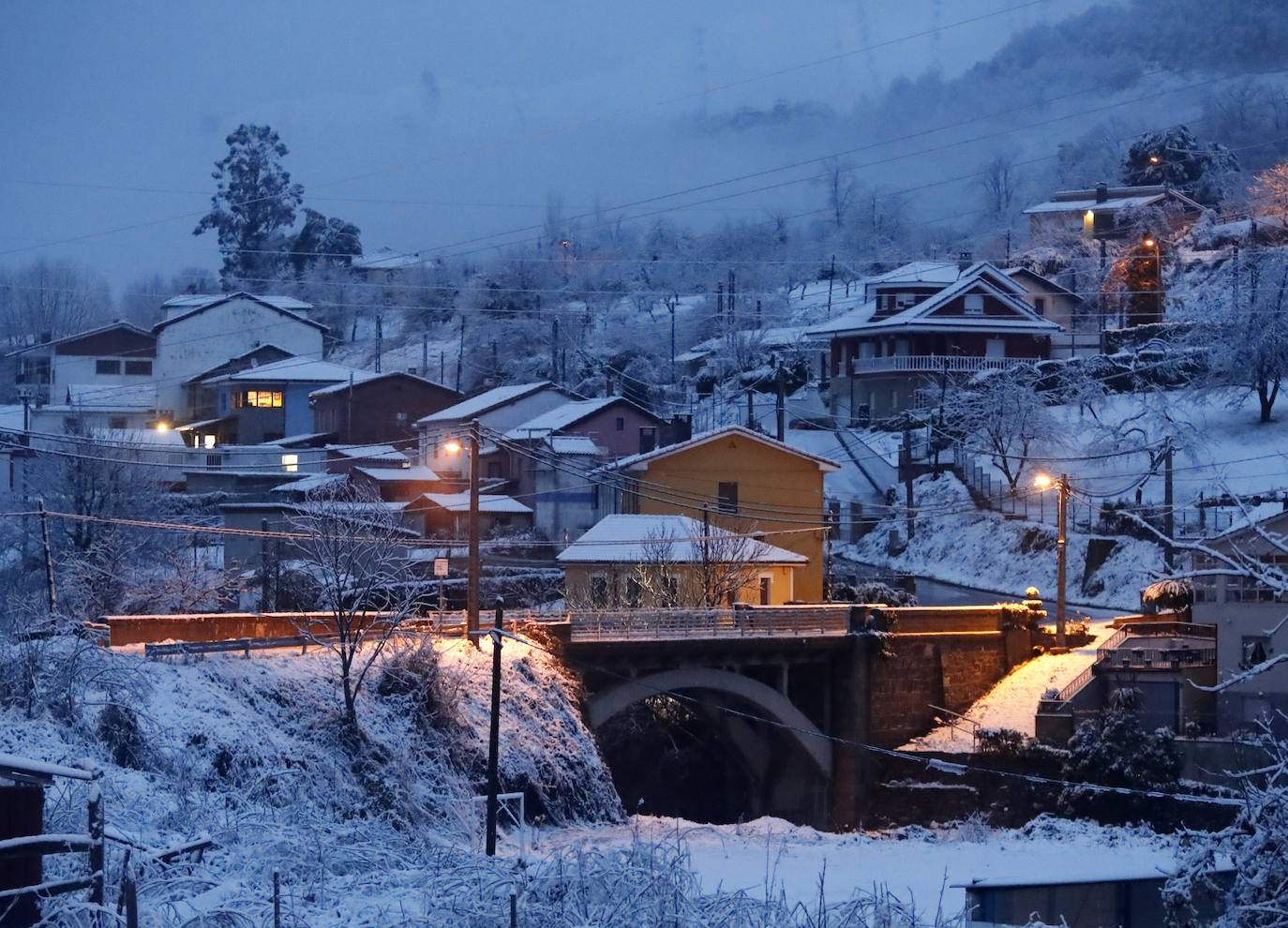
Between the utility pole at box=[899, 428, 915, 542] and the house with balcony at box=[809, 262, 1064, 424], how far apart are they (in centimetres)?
545

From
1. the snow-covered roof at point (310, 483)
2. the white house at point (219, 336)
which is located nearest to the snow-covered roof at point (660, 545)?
the snow-covered roof at point (310, 483)

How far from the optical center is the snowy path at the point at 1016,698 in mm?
32625

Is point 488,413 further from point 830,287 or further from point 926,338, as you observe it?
point 830,287

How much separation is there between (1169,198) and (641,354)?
29.1 meters

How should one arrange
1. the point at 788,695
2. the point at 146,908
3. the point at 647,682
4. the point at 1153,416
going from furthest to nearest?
the point at 1153,416, the point at 788,695, the point at 647,682, the point at 146,908

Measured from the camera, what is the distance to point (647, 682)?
31719 millimetres

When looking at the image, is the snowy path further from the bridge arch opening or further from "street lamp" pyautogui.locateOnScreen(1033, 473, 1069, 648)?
the bridge arch opening

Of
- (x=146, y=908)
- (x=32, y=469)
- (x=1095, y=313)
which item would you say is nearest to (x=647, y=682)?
(x=146, y=908)

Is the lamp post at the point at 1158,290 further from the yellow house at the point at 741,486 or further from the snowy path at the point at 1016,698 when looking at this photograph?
the snowy path at the point at 1016,698

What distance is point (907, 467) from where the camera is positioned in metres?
48.0

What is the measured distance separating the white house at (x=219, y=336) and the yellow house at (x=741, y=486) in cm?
2882

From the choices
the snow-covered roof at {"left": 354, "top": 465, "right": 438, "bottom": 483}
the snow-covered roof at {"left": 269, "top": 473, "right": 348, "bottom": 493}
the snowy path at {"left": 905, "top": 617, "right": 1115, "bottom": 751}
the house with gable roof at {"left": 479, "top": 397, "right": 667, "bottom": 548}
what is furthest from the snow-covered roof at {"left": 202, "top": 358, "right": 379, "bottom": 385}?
the snowy path at {"left": 905, "top": 617, "right": 1115, "bottom": 751}

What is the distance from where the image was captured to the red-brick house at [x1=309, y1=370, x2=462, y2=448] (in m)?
57.9

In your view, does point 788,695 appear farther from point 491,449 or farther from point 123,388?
point 123,388
